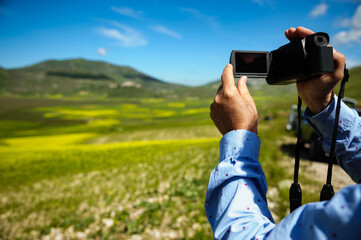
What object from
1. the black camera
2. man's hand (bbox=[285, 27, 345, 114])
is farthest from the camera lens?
man's hand (bbox=[285, 27, 345, 114])

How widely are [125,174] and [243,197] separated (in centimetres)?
740

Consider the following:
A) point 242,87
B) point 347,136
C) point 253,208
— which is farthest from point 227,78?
point 347,136

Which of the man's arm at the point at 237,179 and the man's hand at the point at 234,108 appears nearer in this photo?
the man's arm at the point at 237,179

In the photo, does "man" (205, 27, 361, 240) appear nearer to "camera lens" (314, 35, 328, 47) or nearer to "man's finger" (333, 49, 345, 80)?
"man's finger" (333, 49, 345, 80)

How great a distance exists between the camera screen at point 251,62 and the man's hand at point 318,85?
0.19m

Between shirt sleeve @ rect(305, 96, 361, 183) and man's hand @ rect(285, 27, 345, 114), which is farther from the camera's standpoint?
shirt sleeve @ rect(305, 96, 361, 183)

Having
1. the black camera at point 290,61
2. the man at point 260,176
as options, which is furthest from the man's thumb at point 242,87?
the black camera at point 290,61

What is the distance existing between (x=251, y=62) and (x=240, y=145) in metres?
0.61

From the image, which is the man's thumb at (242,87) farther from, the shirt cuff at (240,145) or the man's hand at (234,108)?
the shirt cuff at (240,145)

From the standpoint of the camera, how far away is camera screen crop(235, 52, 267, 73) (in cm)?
121

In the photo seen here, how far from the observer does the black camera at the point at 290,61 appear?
37.1 inches

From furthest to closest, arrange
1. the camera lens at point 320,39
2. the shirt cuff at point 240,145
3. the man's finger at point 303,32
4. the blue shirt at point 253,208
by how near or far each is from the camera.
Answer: the man's finger at point 303,32, the camera lens at point 320,39, the shirt cuff at point 240,145, the blue shirt at point 253,208

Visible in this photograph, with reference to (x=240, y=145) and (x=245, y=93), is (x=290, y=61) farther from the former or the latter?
(x=240, y=145)

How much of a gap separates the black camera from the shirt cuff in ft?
1.44
